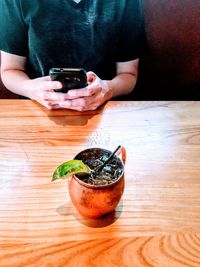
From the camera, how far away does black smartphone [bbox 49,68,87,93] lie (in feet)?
2.70

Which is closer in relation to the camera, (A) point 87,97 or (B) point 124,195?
(B) point 124,195

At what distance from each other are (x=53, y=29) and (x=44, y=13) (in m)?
0.06

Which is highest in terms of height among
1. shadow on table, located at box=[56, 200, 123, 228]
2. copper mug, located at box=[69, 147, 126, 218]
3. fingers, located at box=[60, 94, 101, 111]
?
copper mug, located at box=[69, 147, 126, 218]

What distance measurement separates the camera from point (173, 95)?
5.22ft

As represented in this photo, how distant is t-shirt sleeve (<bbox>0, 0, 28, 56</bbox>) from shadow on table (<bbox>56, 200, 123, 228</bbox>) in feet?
2.34

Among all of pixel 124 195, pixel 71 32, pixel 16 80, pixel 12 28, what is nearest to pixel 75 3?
pixel 71 32

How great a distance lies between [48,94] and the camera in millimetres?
914

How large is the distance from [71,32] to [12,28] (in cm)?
21

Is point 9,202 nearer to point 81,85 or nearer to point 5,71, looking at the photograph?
point 81,85

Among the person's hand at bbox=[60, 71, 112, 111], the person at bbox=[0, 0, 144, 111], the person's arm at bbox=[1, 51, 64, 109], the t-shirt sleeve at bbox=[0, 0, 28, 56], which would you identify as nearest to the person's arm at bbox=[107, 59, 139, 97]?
the person at bbox=[0, 0, 144, 111]

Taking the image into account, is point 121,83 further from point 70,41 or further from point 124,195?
point 124,195

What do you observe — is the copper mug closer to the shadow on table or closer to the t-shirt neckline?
the shadow on table

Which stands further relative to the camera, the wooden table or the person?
the person

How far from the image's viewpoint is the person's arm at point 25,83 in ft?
2.99
